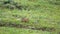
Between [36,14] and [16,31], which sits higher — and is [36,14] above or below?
above

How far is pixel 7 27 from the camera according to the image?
18922mm

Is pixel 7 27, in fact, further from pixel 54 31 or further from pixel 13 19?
pixel 54 31

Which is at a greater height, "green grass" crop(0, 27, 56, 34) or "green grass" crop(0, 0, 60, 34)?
"green grass" crop(0, 0, 60, 34)

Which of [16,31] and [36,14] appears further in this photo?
[36,14]

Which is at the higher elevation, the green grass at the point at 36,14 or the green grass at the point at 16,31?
the green grass at the point at 36,14

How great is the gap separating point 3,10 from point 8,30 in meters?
5.52

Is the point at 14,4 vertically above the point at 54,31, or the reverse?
the point at 14,4

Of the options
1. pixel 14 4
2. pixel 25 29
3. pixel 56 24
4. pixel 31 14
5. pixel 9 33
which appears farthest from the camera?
pixel 14 4

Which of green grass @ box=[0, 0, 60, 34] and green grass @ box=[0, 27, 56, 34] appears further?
green grass @ box=[0, 0, 60, 34]

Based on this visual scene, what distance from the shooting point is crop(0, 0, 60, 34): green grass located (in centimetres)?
2006

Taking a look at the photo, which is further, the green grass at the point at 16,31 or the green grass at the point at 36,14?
the green grass at the point at 36,14

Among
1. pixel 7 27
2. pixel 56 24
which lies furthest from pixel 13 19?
pixel 56 24

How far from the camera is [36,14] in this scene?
73.4ft

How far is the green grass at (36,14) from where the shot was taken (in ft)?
65.8
